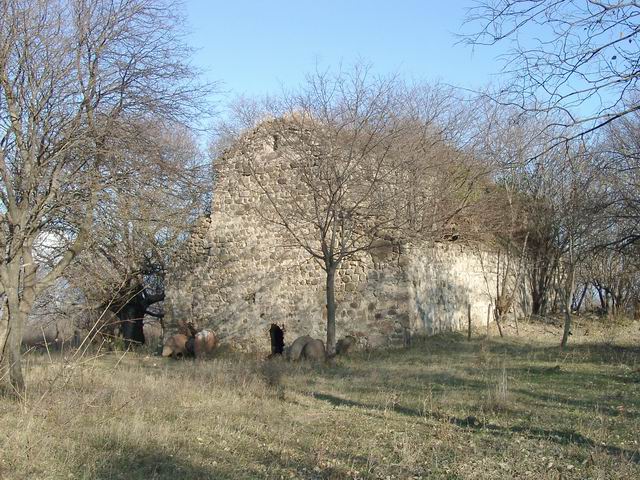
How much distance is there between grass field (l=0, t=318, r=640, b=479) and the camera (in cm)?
577

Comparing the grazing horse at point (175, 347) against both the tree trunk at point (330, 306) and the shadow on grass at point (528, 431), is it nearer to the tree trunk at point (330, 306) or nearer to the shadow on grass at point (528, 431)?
the tree trunk at point (330, 306)

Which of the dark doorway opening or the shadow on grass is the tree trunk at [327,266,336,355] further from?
the shadow on grass

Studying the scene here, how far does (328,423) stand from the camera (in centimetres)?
766

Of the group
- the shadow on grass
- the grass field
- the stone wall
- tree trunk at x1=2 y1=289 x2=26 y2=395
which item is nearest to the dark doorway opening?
the stone wall

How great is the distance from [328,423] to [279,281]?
927cm

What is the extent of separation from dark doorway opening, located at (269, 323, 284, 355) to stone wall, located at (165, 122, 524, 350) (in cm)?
19

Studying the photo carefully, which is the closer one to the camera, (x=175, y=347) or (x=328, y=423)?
(x=328, y=423)

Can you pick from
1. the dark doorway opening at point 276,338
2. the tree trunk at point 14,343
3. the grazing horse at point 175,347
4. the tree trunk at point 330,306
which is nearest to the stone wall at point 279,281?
the dark doorway opening at point 276,338

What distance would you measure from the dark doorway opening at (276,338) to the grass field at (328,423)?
5.03 metres

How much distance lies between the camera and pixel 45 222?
30.5 ft

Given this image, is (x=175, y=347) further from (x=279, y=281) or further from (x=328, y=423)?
(x=328, y=423)

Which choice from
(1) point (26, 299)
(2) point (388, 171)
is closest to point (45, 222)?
(1) point (26, 299)

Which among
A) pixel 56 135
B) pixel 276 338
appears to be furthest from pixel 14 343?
pixel 276 338

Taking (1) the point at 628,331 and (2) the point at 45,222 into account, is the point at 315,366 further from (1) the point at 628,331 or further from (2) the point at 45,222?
(1) the point at 628,331
